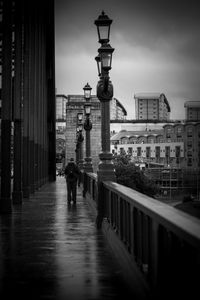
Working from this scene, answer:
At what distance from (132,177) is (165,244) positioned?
49332 mm

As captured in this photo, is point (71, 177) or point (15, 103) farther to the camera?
point (71, 177)

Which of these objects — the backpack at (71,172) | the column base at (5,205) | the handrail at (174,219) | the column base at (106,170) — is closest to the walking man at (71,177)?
the backpack at (71,172)

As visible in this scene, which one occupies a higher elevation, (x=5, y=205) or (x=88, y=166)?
(x=88, y=166)

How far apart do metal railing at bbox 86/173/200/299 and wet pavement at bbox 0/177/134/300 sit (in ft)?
1.84

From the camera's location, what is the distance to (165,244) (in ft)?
14.6

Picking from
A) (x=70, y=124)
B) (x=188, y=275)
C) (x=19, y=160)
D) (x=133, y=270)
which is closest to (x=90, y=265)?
(x=133, y=270)

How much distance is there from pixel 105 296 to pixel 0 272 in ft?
6.00

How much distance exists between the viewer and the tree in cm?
5178

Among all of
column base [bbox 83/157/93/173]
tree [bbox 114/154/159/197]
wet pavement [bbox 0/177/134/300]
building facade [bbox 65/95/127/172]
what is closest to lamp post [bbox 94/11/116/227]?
wet pavement [bbox 0/177/134/300]

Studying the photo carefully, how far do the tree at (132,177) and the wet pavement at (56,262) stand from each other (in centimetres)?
3922

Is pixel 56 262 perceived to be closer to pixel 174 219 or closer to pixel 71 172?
pixel 174 219

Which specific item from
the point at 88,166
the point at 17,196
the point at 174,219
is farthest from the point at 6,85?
the point at 174,219

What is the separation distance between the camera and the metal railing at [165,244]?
3635 mm

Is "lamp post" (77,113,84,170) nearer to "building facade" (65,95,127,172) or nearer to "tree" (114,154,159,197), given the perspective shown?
"tree" (114,154,159,197)
